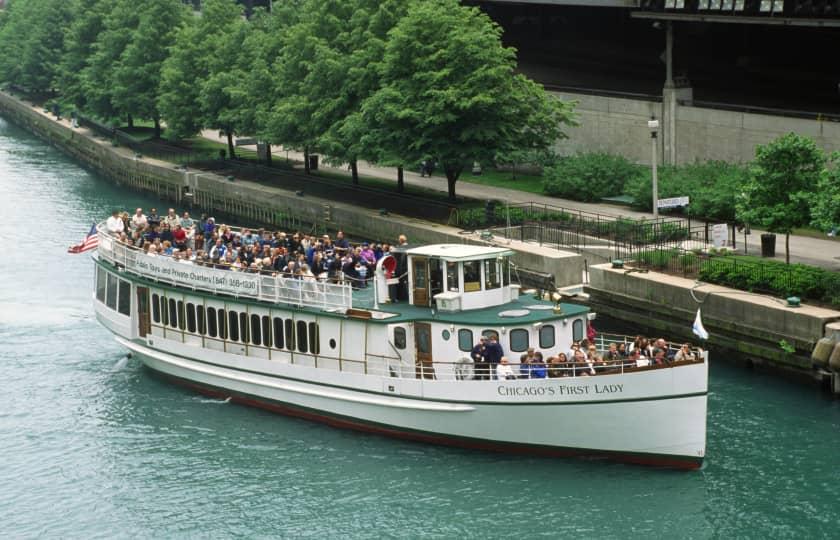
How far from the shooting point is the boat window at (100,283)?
51.3m

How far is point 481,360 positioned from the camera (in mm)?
39531

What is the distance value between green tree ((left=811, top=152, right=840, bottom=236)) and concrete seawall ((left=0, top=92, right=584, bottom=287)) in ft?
38.0

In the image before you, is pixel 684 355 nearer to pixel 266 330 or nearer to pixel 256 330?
pixel 266 330

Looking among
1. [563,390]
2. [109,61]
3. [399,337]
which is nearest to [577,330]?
[563,390]

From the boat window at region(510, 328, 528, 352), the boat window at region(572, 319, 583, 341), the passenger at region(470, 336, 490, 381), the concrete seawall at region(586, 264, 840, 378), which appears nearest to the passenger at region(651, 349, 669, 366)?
the boat window at region(572, 319, 583, 341)

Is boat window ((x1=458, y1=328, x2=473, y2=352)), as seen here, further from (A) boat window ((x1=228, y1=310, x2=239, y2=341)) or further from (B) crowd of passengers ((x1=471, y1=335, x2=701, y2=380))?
(A) boat window ((x1=228, y1=310, x2=239, y2=341))

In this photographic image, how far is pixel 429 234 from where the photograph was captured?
65812 mm

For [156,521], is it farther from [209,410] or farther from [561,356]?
[561,356]

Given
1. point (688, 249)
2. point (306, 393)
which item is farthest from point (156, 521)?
point (688, 249)

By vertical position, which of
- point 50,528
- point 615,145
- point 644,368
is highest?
point 615,145

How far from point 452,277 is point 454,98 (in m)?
25.3

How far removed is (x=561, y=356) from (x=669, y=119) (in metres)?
38.2

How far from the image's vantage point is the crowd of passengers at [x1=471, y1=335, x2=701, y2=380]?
125ft

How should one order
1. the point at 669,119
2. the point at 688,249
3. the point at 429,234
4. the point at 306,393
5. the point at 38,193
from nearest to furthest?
1. the point at 306,393
2. the point at 688,249
3. the point at 429,234
4. the point at 669,119
5. the point at 38,193
